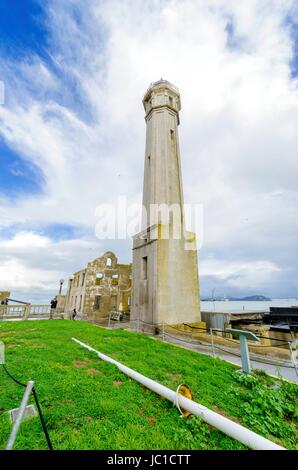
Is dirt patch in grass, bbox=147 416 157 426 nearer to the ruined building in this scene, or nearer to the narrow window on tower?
the narrow window on tower

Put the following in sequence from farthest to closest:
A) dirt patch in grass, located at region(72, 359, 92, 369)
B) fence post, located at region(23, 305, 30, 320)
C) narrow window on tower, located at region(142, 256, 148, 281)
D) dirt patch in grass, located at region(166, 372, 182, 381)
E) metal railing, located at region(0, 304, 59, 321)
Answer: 1. fence post, located at region(23, 305, 30, 320)
2. metal railing, located at region(0, 304, 59, 321)
3. narrow window on tower, located at region(142, 256, 148, 281)
4. dirt patch in grass, located at region(72, 359, 92, 369)
5. dirt patch in grass, located at region(166, 372, 182, 381)

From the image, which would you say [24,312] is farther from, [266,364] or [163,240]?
[266,364]

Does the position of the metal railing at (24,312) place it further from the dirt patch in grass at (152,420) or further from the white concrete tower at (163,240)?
the dirt patch in grass at (152,420)

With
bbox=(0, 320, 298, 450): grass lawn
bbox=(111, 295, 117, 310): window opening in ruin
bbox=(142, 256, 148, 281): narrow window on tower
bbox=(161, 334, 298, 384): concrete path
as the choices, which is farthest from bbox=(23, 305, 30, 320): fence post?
bbox=(161, 334, 298, 384): concrete path

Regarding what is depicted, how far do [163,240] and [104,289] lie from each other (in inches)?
547

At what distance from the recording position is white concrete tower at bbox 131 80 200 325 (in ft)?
40.0

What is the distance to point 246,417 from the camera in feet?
11.7

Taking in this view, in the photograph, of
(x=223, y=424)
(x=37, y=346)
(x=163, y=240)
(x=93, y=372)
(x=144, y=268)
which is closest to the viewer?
(x=223, y=424)

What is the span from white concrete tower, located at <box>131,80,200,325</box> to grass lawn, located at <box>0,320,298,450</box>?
5.54 metres

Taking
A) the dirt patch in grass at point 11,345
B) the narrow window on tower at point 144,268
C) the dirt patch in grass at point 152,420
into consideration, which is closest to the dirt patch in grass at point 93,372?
the dirt patch in grass at point 152,420

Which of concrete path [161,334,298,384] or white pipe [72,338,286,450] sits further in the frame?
concrete path [161,334,298,384]

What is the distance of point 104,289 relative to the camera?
933 inches

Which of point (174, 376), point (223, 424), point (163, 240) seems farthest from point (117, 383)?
point (163, 240)
